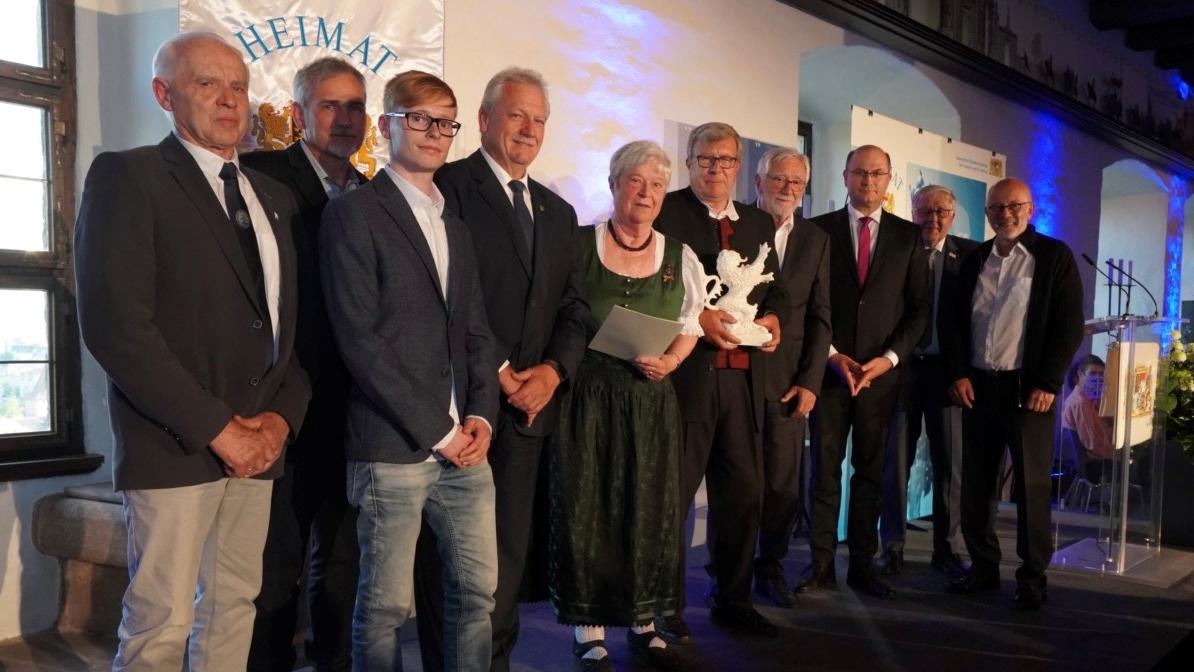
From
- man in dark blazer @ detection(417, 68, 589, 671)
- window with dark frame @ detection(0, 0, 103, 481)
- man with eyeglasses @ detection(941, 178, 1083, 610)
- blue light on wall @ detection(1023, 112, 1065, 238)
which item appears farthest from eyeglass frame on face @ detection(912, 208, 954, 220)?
blue light on wall @ detection(1023, 112, 1065, 238)

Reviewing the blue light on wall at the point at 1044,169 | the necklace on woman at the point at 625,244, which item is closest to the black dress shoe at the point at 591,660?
the necklace on woman at the point at 625,244

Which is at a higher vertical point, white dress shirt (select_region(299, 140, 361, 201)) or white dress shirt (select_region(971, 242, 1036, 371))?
white dress shirt (select_region(299, 140, 361, 201))

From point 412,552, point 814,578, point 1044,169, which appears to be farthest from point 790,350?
point 1044,169

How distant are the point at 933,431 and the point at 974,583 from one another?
80 cm

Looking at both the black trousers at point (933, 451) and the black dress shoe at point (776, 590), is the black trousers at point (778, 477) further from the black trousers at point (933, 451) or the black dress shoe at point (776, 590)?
the black trousers at point (933, 451)

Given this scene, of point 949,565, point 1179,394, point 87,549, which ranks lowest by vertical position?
point 949,565

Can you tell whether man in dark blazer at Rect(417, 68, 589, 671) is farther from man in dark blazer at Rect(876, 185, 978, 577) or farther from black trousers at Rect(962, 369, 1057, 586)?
man in dark blazer at Rect(876, 185, 978, 577)

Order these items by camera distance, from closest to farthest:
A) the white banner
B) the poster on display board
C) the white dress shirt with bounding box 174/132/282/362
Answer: the white dress shirt with bounding box 174/132/282/362 < the white banner < the poster on display board

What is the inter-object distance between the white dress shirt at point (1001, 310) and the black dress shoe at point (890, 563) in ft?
3.29

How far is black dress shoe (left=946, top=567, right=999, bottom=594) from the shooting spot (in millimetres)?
4082

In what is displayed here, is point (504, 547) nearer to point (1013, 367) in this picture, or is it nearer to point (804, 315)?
point (804, 315)

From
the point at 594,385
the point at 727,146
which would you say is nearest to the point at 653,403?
the point at 594,385

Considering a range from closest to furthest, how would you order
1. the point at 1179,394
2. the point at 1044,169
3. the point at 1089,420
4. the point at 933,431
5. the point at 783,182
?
the point at 783,182 → the point at 933,431 → the point at 1179,394 → the point at 1089,420 → the point at 1044,169

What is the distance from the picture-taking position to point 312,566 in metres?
2.58
